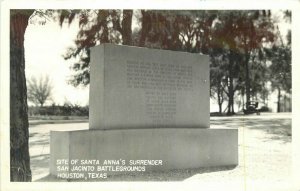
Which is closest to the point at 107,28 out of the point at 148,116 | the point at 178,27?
the point at 178,27

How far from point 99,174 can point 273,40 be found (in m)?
7.47

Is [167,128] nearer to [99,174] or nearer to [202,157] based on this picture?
[202,157]

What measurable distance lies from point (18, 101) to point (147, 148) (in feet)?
7.00

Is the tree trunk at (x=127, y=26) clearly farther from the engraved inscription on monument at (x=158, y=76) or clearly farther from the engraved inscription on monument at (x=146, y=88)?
the engraved inscription on monument at (x=158, y=76)

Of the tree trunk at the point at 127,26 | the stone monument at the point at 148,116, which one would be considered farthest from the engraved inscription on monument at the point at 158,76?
the tree trunk at the point at 127,26

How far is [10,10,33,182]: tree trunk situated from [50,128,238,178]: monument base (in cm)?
48

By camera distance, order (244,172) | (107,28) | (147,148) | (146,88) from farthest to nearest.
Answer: (107,28), (244,172), (146,88), (147,148)

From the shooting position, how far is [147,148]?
21.6ft

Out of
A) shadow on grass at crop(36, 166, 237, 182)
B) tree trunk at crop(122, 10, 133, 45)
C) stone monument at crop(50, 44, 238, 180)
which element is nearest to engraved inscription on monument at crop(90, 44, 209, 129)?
stone monument at crop(50, 44, 238, 180)

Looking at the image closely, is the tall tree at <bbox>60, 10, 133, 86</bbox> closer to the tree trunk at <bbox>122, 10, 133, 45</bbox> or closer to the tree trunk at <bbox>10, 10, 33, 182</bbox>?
the tree trunk at <bbox>122, 10, 133, 45</bbox>

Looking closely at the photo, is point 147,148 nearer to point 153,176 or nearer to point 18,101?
point 153,176

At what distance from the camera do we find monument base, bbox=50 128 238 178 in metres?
5.88
